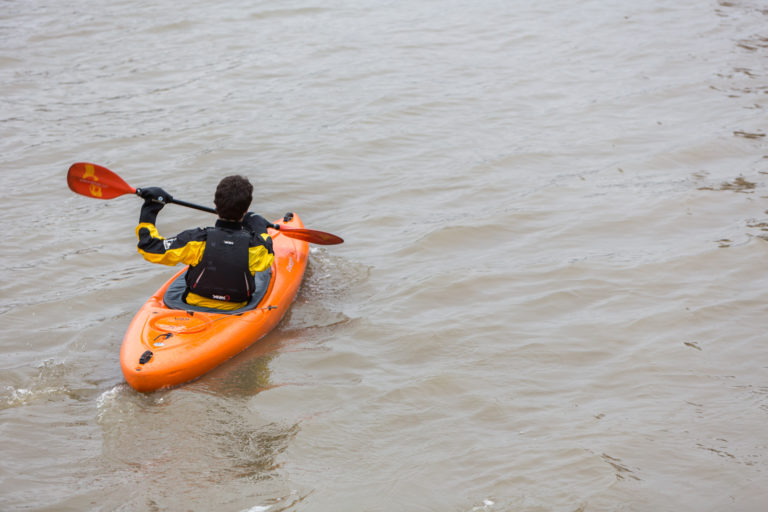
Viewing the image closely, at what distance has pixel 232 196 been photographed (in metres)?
4.41

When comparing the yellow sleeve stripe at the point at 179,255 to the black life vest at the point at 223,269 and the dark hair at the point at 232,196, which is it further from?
the dark hair at the point at 232,196

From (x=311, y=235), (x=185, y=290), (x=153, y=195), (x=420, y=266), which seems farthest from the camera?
(x=420, y=266)

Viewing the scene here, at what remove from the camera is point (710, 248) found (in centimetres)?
569

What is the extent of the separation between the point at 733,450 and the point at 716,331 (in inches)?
47.5

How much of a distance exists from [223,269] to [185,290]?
1.29ft

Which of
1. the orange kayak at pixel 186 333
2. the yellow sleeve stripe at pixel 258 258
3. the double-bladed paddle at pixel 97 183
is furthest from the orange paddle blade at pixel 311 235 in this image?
the yellow sleeve stripe at pixel 258 258

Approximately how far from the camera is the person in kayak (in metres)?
Result: 4.41

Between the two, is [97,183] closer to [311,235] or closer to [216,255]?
[216,255]

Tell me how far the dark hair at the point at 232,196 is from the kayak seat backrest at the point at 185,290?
1.92ft

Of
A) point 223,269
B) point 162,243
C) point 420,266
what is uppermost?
point 162,243

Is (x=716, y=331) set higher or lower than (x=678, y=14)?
lower

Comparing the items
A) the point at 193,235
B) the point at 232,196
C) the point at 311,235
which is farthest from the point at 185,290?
the point at 311,235

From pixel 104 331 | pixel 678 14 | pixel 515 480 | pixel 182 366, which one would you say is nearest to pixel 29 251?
pixel 104 331

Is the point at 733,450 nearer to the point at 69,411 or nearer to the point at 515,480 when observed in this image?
the point at 515,480
